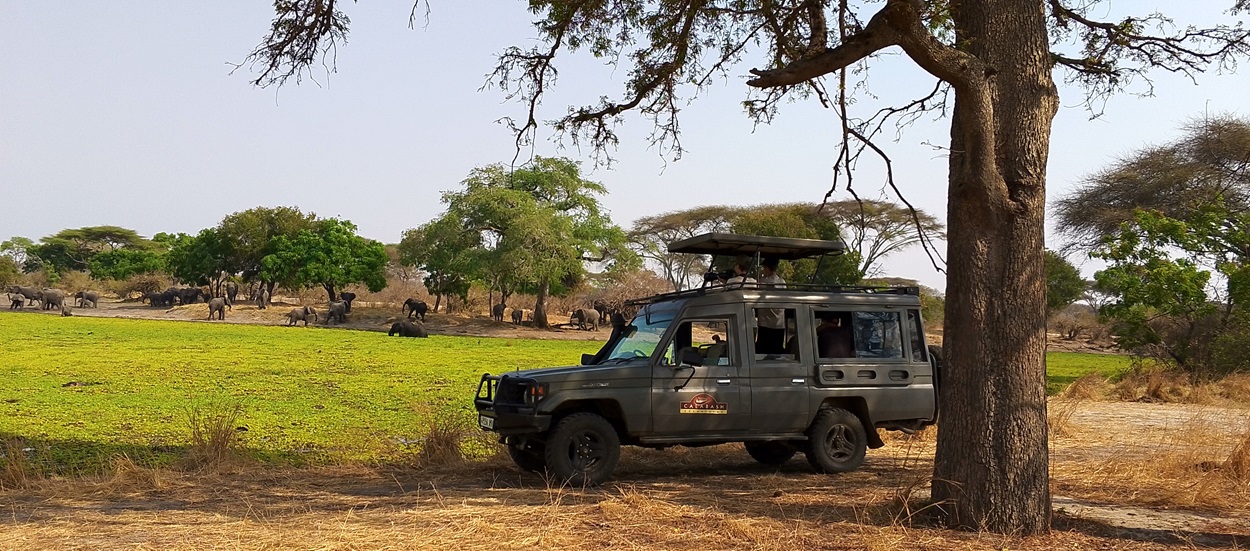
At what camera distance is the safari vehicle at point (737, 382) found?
925 cm

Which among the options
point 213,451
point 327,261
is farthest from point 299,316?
point 213,451

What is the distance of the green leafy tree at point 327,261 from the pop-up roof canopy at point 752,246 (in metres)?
Result: 60.1

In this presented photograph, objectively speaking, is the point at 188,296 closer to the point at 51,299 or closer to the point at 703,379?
the point at 51,299

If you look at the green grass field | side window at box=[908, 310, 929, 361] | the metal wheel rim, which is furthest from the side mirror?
the green grass field

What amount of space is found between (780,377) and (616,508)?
2.98m

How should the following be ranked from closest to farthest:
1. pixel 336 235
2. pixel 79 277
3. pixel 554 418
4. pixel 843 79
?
1. pixel 554 418
2. pixel 843 79
3. pixel 336 235
4. pixel 79 277

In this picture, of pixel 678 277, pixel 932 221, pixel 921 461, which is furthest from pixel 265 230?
pixel 921 461

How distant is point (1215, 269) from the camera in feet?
78.1

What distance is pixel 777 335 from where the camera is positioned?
1035 cm

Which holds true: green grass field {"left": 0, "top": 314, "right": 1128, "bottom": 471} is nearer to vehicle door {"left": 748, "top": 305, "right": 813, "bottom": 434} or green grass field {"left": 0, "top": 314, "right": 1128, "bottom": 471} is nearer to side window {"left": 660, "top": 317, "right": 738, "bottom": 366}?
side window {"left": 660, "top": 317, "right": 738, "bottom": 366}

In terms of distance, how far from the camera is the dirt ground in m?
6.70

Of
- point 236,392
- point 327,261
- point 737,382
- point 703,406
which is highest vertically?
point 327,261

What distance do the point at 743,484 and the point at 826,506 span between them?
1.44m

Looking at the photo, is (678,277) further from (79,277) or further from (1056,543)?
(1056,543)
